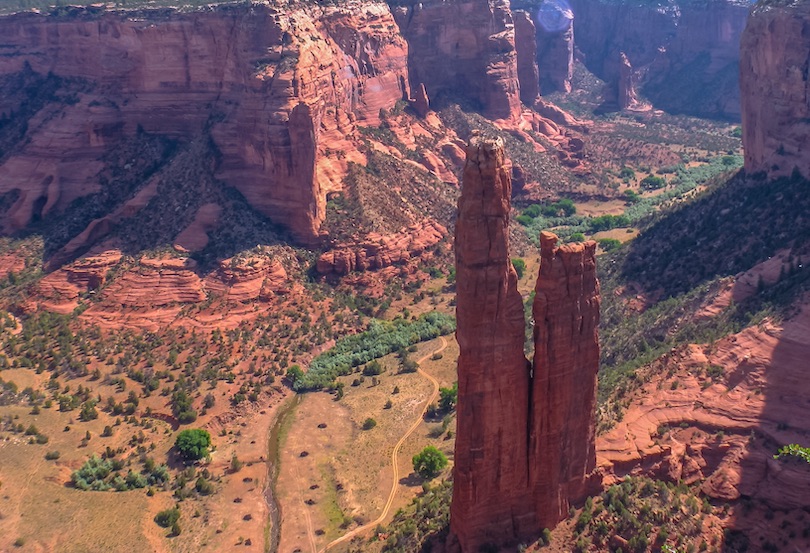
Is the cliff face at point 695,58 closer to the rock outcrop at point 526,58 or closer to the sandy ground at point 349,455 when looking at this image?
the rock outcrop at point 526,58

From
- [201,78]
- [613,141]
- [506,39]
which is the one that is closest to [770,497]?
[201,78]

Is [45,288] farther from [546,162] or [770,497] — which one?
[546,162]

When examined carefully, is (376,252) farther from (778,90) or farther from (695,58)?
(695,58)

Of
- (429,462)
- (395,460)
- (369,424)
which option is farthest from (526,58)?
(429,462)

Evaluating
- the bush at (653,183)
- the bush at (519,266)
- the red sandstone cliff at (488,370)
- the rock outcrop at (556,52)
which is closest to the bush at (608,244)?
the bush at (519,266)

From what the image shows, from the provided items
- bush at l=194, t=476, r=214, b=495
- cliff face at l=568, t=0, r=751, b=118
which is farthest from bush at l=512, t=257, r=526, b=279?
cliff face at l=568, t=0, r=751, b=118

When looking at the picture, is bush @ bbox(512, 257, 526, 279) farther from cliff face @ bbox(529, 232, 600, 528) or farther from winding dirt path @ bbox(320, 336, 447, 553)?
cliff face @ bbox(529, 232, 600, 528)
